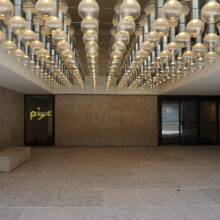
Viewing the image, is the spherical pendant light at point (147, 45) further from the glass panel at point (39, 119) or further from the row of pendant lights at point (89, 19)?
the glass panel at point (39, 119)

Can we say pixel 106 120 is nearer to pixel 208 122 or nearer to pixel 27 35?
pixel 208 122

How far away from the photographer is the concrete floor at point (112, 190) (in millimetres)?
5176

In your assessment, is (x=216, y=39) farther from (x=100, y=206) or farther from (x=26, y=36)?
(x=100, y=206)

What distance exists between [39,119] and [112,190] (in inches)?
415

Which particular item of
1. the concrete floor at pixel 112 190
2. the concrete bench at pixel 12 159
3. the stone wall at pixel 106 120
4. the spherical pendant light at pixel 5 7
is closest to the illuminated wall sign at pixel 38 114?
the stone wall at pixel 106 120

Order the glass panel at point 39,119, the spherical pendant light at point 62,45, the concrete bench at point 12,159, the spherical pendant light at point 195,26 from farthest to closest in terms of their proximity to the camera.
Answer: the glass panel at point 39,119 → the concrete bench at point 12,159 → the spherical pendant light at point 62,45 → the spherical pendant light at point 195,26

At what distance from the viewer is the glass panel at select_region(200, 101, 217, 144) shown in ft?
54.7

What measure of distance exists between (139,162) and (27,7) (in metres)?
8.14

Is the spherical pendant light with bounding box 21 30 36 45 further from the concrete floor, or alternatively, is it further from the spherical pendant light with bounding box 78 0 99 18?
the concrete floor

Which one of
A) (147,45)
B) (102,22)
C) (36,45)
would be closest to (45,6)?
(36,45)

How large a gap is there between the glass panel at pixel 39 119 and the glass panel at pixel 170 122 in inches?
268

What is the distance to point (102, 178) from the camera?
804 cm

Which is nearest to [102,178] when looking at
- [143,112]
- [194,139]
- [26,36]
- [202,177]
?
[202,177]

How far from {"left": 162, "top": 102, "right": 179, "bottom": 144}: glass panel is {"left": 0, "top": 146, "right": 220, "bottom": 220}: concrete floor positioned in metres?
5.50
